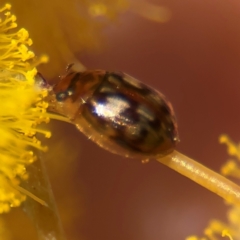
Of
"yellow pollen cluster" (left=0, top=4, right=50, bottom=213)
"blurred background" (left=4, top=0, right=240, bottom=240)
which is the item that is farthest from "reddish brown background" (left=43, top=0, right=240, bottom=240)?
"yellow pollen cluster" (left=0, top=4, right=50, bottom=213)

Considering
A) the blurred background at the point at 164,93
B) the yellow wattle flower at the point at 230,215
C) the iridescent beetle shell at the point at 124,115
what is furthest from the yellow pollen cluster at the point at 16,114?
the yellow wattle flower at the point at 230,215

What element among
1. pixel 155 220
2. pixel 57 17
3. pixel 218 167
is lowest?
pixel 155 220

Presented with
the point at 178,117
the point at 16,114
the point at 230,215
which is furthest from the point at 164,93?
the point at 16,114

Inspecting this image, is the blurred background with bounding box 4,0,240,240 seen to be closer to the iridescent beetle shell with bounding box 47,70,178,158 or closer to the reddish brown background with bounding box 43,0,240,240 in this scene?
the reddish brown background with bounding box 43,0,240,240

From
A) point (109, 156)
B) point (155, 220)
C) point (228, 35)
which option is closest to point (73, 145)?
point (109, 156)

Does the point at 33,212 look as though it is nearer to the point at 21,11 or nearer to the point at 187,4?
the point at 21,11

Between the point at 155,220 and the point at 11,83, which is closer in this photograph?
the point at 11,83

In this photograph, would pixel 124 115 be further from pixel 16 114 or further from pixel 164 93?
pixel 164 93
